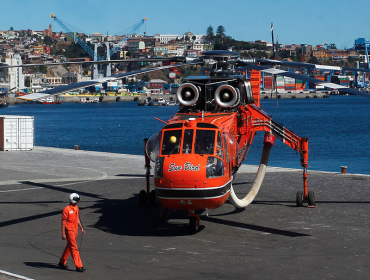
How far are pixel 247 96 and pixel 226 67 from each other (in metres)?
1.19

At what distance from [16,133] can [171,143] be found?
2307cm

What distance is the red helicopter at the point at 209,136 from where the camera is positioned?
525 inches

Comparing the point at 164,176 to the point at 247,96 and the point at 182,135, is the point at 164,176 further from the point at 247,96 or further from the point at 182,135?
the point at 247,96

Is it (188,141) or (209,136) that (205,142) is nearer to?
(209,136)

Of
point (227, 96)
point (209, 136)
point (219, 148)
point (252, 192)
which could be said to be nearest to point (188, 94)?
point (227, 96)

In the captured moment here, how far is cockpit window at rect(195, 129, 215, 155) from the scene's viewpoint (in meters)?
13.9

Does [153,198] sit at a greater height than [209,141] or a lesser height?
lesser

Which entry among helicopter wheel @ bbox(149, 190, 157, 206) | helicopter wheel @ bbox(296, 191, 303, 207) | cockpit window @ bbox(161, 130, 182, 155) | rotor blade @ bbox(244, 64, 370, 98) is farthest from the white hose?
rotor blade @ bbox(244, 64, 370, 98)

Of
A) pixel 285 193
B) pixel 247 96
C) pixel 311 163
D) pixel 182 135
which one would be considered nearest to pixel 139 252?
pixel 182 135

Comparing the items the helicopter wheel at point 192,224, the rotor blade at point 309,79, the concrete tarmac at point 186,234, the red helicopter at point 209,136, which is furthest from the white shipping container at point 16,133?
the helicopter wheel at point 192,224

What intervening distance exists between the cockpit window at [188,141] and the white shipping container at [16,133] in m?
23.0

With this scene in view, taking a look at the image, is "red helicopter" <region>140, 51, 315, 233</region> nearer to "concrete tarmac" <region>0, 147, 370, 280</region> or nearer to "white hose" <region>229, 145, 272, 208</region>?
"white hose" <region>229, 145, 272, 208</region>

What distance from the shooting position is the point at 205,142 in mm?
14078

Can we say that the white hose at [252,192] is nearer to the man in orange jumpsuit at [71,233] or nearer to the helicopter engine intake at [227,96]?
the helicopter engine intake at [227,96]
